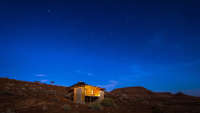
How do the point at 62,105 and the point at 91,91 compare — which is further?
the point at 91,91

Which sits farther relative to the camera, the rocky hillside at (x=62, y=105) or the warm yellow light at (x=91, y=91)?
the warm yellow light at (x=91, y=91)

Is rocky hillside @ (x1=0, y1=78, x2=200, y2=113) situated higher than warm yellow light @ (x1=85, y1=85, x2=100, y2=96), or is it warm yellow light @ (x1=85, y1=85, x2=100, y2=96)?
warm yellow light @ (x1=85, y1=85, x2=100, y2=96)

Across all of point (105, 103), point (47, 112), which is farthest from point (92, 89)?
point (47, 112)

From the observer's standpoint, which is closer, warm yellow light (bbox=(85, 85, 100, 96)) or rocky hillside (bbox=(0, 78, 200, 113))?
rocky hillside (bbox=(0, 78, 200, 113))

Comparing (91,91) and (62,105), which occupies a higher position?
(91,91)

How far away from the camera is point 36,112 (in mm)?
13055

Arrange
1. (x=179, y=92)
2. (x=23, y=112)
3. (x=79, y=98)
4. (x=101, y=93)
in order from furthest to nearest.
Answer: (x=179, y=92), (x=101, y=93), (x=79, y=98), (x=23, y=112)

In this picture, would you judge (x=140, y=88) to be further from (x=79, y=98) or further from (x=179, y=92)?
(x=79, y=98)

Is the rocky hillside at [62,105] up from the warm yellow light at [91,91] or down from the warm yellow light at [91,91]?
down

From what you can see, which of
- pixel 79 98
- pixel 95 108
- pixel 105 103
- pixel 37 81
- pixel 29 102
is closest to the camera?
pixel 95 108

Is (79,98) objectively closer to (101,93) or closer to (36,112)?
(101,93)

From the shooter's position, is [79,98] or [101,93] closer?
[79,98]

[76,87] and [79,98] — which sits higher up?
[76,87]

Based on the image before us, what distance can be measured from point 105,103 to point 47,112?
1062cm
